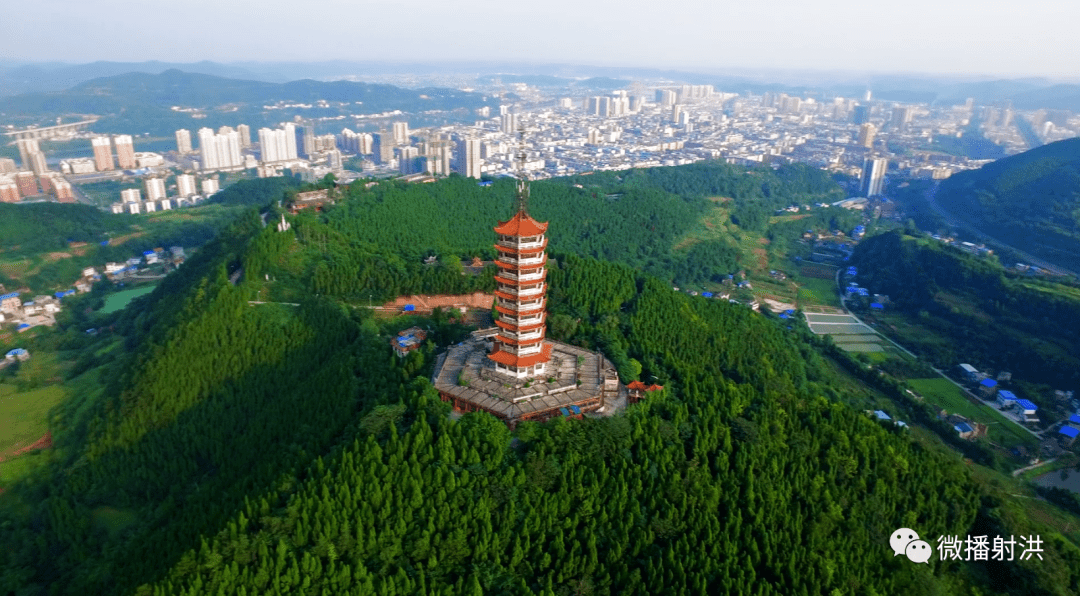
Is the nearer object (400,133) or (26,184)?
(26,184)

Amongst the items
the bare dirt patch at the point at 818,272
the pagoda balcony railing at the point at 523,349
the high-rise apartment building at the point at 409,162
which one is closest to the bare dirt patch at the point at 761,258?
the bare dirt patch at the point at 818,272

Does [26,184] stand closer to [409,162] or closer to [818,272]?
[409,162]

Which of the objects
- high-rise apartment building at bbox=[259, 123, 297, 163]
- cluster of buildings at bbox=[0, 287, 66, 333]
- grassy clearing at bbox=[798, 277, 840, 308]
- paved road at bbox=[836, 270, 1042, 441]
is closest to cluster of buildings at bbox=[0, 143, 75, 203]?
high-rise apartment building at bbox=[259, 123, 297, 163]

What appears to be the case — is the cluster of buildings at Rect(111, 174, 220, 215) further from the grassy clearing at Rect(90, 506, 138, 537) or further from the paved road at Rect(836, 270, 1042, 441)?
the paved road at Rect(836, 270, 1042, 441)

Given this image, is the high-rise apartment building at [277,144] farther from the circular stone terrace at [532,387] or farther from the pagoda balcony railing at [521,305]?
the pagoda balcony railing at [521,305]

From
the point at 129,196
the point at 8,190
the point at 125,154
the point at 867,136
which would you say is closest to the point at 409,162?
the point at 129,196

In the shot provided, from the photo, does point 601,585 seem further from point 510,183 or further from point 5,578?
point 510,183
